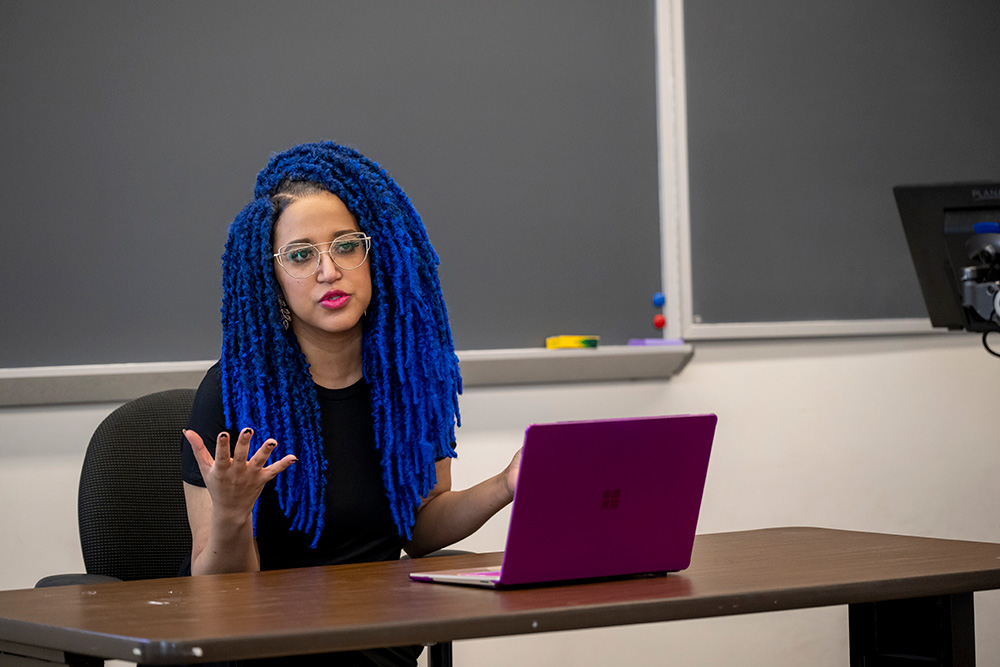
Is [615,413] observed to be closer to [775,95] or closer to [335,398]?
[775,95]

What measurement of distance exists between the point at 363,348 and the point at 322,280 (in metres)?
0.15

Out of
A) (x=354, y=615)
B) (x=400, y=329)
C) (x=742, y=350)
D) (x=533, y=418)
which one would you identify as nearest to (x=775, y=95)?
(x=742, y=350)

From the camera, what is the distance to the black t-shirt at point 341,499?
5.43ft

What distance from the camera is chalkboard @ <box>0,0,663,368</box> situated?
2367 millimetres

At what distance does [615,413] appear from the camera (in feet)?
8.94

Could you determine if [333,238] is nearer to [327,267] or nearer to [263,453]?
[327,267]

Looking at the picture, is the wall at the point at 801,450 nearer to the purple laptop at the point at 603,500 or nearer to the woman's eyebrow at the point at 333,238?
the woman's eyebrow at the point at 333,238

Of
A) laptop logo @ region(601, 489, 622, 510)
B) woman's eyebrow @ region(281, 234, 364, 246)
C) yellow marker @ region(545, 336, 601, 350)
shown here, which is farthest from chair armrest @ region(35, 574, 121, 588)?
yellow marker @ region(545, 336, 601, 350)

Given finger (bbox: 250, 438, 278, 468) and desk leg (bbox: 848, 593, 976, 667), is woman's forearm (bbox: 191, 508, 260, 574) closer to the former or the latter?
finger (bbox: 250, 438, 278, 468)

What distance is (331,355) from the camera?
1739 mm

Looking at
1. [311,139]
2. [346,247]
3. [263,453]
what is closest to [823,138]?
[311,139]

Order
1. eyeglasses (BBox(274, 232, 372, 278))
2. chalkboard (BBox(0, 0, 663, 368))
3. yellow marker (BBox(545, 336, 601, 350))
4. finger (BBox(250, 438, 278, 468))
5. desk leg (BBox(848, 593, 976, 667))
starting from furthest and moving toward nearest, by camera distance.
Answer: yellow marker (BBox(545, 336, 601, 350)) < chalkboard (BBox(0, 0, 663, 368)) < eyeglasses (BBox(274, 232, 372, 278)) < desk leg (BBox(848, 593, 976, 667)) < finger (BBox(250, 438, 278, 468))

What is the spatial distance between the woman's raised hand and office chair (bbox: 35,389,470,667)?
483 mm

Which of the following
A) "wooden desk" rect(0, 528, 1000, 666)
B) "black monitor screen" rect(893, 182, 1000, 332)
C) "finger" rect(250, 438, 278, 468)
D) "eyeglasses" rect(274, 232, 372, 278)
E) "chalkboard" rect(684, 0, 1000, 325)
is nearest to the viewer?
"wooden desk" rect(0, 528, 1000, 666)
